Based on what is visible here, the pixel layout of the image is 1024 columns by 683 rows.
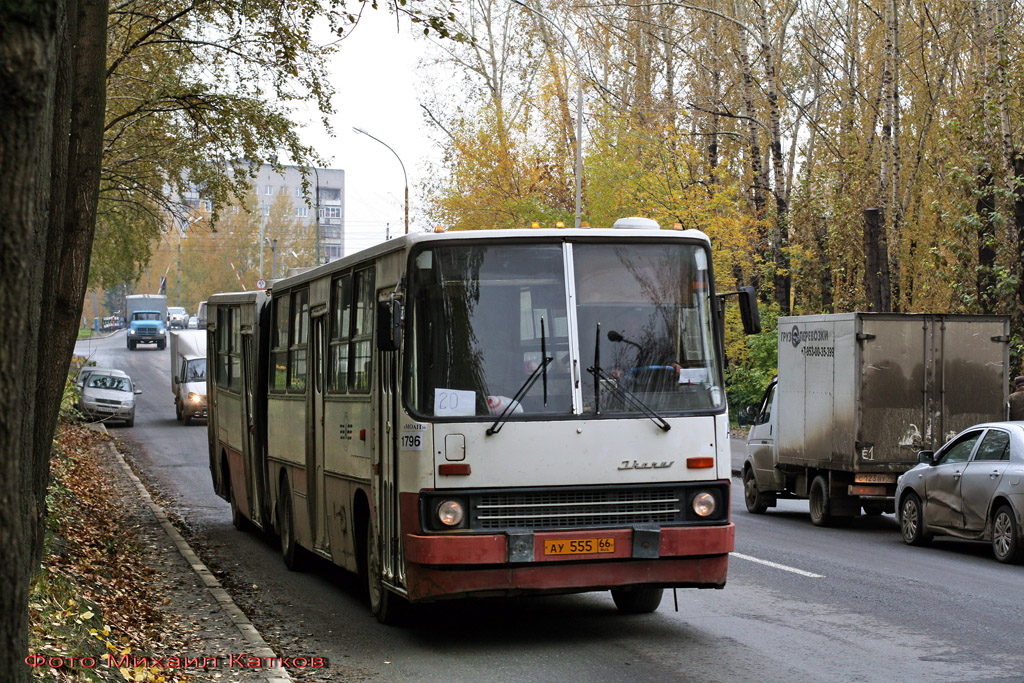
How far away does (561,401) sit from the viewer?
358 inches

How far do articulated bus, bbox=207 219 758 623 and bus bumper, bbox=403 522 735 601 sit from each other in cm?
1

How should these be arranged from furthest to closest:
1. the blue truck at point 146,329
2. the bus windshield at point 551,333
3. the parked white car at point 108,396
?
the blue truck at point 146,329 < the parked white car at point 108,396 < the bus windshield at point 551,333

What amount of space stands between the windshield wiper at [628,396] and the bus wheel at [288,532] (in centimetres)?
558

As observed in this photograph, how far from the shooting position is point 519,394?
9.05 metres

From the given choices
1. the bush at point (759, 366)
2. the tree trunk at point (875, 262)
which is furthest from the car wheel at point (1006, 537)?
the bush at point (759, 366)

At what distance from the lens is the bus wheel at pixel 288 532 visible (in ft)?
45.5

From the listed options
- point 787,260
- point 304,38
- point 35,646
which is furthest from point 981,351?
point 787,260

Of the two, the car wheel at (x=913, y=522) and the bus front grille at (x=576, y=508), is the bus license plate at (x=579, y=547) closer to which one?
the bus front grille at (x=576, y=508)

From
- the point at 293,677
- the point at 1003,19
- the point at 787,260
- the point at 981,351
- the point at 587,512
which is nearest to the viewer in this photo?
the point at 293,677

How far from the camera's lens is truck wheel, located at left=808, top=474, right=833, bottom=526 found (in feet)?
59.6

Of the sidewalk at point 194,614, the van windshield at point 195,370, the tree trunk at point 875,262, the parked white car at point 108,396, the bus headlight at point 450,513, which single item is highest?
the tree trunk at point 875,262

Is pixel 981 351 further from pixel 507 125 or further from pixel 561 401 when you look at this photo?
pixel 507 125

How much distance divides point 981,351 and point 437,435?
11084mm

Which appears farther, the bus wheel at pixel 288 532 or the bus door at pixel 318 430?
the bus wheel at pixel 288 532
